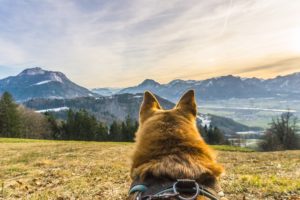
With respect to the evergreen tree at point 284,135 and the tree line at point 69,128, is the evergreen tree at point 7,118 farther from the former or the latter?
the evergreen tree at point 284,135

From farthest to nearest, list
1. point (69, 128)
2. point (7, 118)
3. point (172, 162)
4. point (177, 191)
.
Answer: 1. point (69, 128)
2. point (7, 118)
3. point (172, 162)
4. point (177, 191)

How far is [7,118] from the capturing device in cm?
9675

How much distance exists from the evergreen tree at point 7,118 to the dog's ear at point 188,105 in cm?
10045

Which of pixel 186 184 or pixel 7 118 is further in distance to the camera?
pixel 7 118

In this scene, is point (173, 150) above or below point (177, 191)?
above

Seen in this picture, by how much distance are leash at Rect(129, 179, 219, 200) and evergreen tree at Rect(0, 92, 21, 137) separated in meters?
101

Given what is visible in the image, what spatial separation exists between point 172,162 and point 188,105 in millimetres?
1167

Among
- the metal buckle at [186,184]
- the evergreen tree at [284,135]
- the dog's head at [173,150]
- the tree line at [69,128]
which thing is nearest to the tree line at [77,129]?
the tree line at [69,128]

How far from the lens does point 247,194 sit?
10.6m

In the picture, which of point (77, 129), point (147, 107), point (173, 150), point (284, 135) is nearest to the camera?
point (173, 150)

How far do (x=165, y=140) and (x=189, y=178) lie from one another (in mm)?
606

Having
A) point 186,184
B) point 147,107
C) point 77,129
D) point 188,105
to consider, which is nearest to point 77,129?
point 77,129

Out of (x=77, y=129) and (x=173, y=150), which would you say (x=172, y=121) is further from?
(x=77, y=129)

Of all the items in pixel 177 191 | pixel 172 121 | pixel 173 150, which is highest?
pixel 172 121
